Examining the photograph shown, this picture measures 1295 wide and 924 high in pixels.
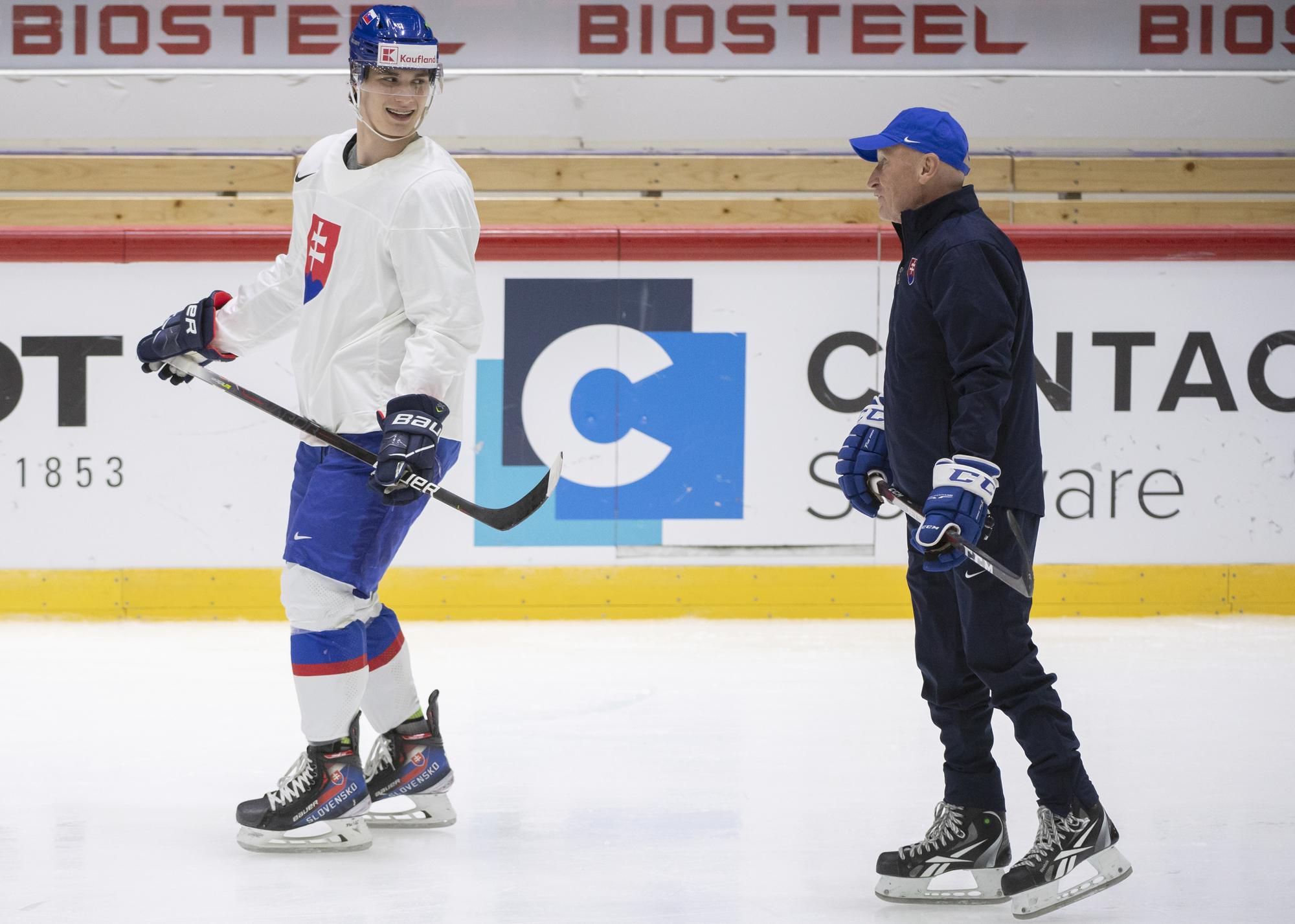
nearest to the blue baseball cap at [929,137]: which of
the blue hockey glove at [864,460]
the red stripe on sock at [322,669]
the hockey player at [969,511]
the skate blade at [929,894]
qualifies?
the hockey player at [969,511]

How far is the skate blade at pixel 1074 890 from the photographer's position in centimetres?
240

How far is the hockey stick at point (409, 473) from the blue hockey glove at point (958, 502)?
2.53 feet

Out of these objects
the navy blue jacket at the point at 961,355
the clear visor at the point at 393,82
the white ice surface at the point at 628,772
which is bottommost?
the white ice surface at the point at 628,772

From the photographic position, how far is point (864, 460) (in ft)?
8.63

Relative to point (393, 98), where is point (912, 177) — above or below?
below

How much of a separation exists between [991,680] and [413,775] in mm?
1213

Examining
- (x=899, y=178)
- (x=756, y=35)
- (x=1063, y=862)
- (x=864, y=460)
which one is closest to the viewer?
Result: (x=1063, y=862)

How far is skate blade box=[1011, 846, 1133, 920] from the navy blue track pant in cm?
10

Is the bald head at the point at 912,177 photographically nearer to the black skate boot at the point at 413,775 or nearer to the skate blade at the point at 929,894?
the skate blade at the point at 929,894

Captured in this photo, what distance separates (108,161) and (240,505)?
165 centimetres

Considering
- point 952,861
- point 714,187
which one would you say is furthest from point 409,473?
point 714,187

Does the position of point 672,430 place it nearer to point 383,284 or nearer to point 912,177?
point 383,284

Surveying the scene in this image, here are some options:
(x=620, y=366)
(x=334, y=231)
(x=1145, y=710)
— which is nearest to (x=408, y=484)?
(x=334, y=231)

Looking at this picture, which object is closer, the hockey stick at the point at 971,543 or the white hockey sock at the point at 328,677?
the hockey stick at the point at 971,543
